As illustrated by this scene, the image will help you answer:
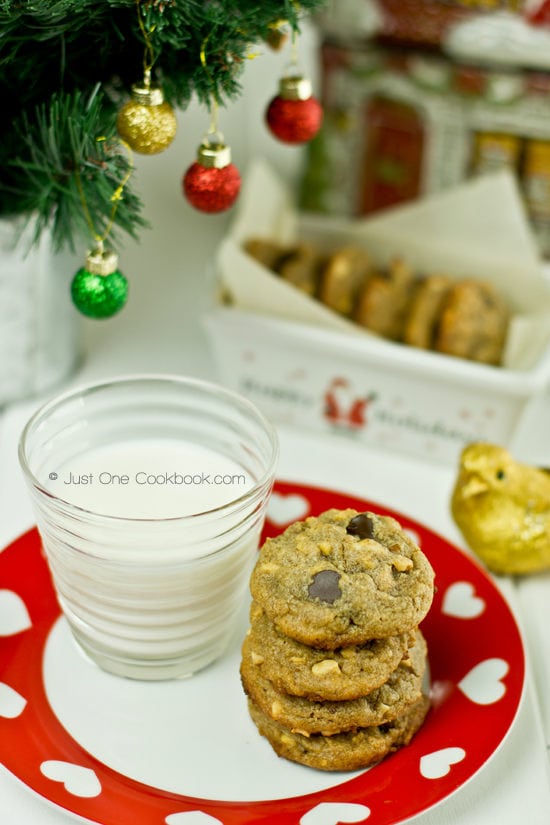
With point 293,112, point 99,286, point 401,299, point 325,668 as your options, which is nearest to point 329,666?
point 325,668

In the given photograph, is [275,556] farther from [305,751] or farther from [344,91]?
[344,91]

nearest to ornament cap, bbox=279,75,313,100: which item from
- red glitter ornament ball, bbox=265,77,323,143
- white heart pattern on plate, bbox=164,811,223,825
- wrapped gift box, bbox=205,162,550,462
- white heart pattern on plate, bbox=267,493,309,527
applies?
→ red glitter ornament ball, bbox=265,77,323,143

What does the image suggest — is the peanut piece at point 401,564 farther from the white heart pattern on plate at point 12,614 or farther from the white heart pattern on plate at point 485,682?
the white heart pattern on plate at point 12,614

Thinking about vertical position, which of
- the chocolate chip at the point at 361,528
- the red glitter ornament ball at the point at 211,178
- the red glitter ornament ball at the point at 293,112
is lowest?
the chocolate chip at the point at 361,528

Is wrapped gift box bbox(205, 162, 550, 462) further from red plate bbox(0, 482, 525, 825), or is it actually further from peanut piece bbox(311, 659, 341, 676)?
peanut piece bbox(311, 659, 341, 676)

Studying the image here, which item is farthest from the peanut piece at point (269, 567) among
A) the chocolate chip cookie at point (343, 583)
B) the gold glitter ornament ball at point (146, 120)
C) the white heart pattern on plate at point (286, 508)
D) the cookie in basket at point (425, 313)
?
the cookie in basket at point (425, 313)

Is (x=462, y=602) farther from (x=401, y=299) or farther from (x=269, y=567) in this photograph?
(x=401, y=299)
